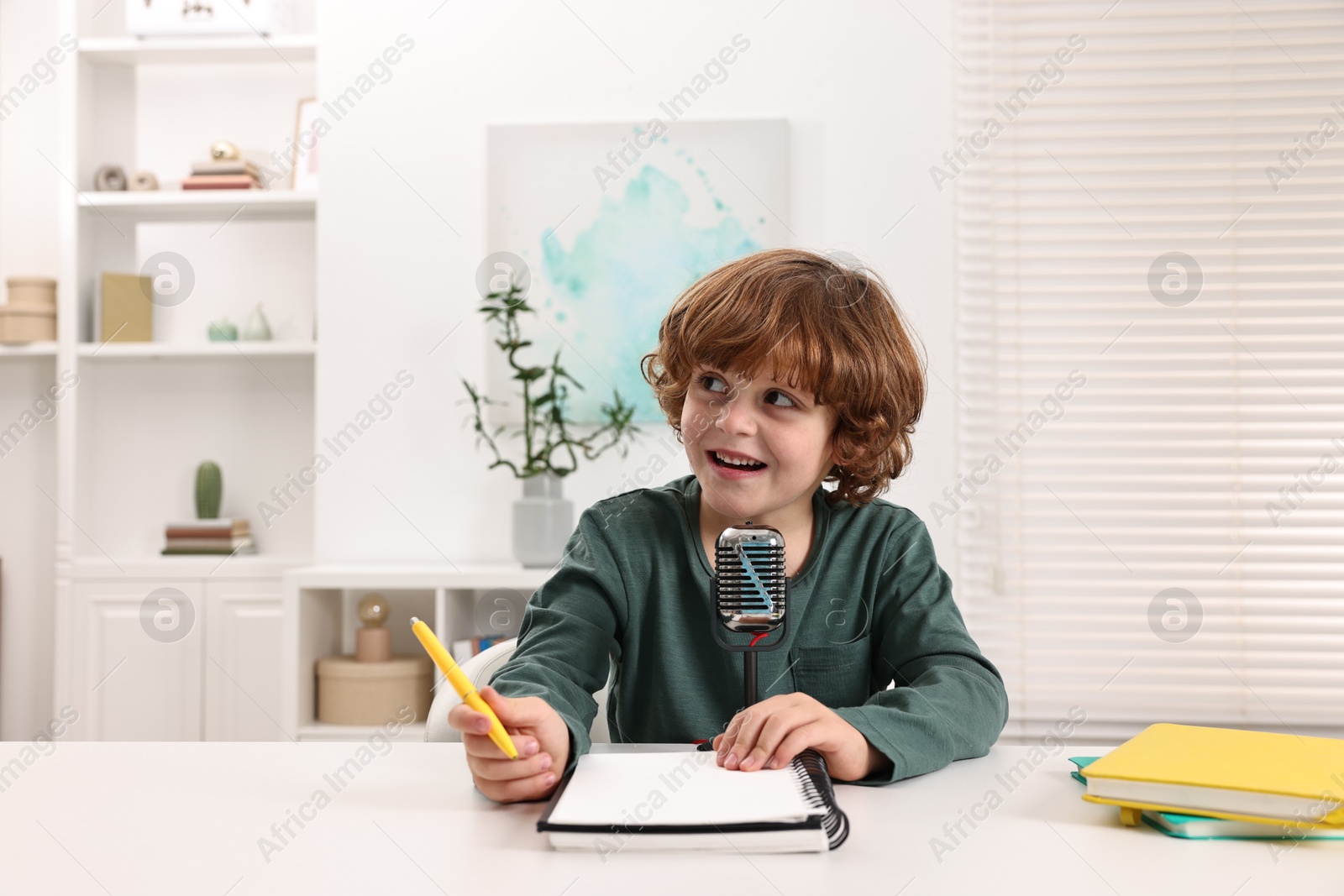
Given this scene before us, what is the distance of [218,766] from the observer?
2.52ft

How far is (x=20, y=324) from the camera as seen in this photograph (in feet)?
7.89

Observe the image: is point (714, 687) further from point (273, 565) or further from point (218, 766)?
point (273, 565)

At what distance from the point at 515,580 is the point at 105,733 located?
119 cm

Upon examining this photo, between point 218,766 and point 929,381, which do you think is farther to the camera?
point 929,381

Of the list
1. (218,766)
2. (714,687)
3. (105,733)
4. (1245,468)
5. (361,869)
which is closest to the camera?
(361,869)

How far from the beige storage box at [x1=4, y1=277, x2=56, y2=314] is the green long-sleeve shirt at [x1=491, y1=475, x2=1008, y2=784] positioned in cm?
204

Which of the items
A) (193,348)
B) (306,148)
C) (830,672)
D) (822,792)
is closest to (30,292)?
(193,348)

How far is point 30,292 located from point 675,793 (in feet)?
8.11

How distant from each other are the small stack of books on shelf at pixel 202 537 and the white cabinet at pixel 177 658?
87 millimetres

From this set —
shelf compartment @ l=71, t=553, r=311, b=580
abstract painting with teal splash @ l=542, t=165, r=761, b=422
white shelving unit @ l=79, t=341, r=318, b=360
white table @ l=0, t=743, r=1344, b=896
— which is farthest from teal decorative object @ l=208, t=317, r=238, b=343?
white table @ l=0, t=743, r=1344, b=896

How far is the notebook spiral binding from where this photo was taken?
60cm

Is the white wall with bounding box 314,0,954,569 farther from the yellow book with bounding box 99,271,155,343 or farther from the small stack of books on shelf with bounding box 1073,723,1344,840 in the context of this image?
the small stack of books on shelf with bounding box 1073,723,1344,840

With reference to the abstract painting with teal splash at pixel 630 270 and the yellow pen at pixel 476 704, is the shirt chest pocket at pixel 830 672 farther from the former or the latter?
the abstract painting with teal splash at pixel 630 270

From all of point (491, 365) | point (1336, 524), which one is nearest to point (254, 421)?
point (491, 365)
